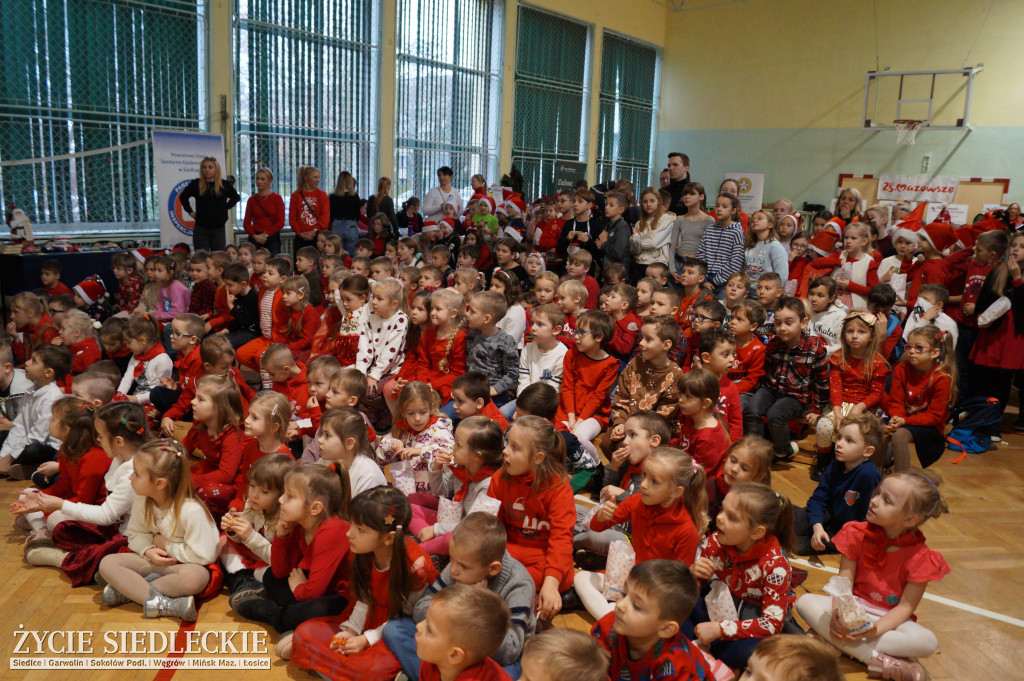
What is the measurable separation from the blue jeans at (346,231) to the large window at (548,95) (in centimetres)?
522

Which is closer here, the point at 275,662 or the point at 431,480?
the point at 275,662

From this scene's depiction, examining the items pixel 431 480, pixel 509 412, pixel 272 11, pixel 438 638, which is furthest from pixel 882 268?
pixel 272 11

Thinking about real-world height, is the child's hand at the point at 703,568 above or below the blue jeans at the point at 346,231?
below

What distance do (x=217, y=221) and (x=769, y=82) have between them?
33.3 ft

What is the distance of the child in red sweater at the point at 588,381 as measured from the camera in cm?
390

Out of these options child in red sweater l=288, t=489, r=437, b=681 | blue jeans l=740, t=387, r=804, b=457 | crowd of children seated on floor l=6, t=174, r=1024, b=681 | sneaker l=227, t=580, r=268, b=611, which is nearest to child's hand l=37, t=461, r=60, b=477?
crowd of children seated on floor l=6, t=174, r=1024, b=681

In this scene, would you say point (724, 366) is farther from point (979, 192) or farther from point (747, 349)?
point (979, 192)

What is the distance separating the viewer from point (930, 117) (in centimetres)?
1117

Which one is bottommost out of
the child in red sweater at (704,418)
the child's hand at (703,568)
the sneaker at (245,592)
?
the sneaker at (245,592)

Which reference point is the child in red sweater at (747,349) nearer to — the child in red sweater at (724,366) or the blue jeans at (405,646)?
the child in red sweater at (724,366)

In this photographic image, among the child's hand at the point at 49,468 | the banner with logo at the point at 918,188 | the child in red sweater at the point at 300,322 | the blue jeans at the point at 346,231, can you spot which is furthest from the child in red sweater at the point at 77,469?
the banner with logo at the point at 918,188

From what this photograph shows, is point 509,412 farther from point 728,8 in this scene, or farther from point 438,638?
point 728,8

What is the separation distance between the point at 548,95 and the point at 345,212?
20.6 ft

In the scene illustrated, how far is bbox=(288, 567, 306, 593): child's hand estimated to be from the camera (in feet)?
8.21
